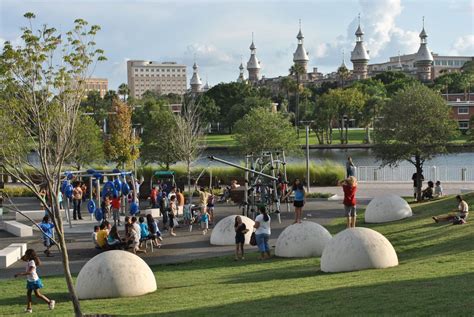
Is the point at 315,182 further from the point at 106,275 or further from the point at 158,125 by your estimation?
the point at 106,275

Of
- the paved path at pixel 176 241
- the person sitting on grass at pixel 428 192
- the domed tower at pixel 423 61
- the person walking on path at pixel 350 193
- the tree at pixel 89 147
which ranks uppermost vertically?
the domed tower at pixel 423 61


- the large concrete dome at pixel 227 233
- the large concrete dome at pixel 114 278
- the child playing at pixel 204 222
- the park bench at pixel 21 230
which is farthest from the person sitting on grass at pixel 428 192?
the large concrete dome at pixel 114 278

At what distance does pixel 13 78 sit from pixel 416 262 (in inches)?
→ 371

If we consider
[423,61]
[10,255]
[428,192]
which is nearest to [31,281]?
[10,255]

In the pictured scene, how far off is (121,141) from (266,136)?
9.80 metres

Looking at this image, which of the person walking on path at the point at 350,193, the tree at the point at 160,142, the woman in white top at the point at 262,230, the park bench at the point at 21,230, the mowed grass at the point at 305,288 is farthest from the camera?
the tree at the point at 160,142

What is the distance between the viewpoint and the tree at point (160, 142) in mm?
50531

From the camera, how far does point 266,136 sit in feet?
154

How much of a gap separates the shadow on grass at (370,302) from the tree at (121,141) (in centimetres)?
3407

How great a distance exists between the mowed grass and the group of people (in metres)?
2.26

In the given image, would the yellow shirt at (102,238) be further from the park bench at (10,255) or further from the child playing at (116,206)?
the child playing at (116,206)

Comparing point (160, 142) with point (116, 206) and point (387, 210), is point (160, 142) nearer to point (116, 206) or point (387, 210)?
point (116, 206)

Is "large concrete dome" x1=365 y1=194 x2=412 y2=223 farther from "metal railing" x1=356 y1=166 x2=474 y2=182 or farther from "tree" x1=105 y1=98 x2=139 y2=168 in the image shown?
"tree" x1=105 y1=98 x2=139 y2=168

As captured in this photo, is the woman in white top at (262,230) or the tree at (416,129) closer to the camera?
the woman in white top at (262,230)
